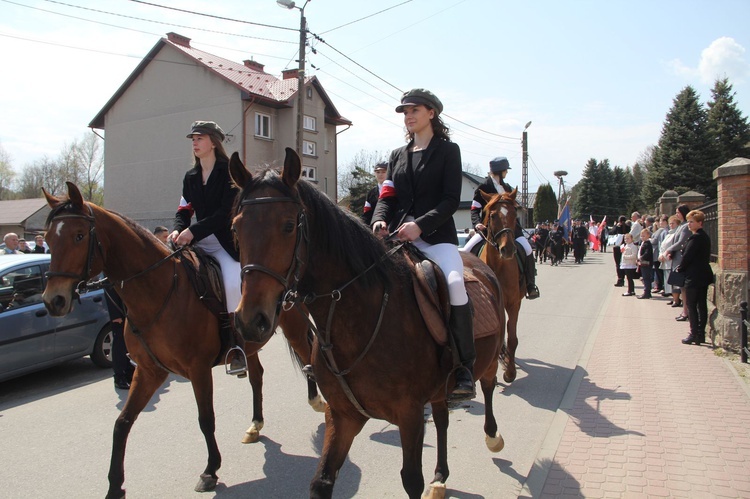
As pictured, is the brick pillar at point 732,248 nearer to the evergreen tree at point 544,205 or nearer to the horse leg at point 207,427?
the horse leg at point 207,427

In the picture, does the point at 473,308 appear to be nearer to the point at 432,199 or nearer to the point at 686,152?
the point at 432,199

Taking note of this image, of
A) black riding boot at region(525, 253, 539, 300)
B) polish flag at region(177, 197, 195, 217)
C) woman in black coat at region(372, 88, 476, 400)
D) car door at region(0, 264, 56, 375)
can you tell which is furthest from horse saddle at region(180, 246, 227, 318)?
black riding boot at region(525, 253, 539, 300)

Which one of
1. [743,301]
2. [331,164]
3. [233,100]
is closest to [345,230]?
[743,301]

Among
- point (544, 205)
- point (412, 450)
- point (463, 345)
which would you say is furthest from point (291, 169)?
point (544, 205)

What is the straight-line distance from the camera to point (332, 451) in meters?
2.98

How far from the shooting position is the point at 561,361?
817 cm

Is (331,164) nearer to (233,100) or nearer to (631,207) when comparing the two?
(233,100)

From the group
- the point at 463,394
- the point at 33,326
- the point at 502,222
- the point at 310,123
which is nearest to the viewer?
the point at 463,394

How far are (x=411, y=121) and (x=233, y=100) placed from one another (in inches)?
1230

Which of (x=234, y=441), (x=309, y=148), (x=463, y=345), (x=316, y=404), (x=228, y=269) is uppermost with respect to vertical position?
(x=309, y=148)

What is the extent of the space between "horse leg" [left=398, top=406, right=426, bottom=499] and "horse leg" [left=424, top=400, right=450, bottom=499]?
98cm

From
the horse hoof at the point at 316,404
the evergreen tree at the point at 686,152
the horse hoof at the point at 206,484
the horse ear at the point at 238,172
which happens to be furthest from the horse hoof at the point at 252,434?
the evergreen tree at the point at 686,152

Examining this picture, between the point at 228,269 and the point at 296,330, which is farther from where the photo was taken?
the point at 296,330

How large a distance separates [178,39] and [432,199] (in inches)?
1435
